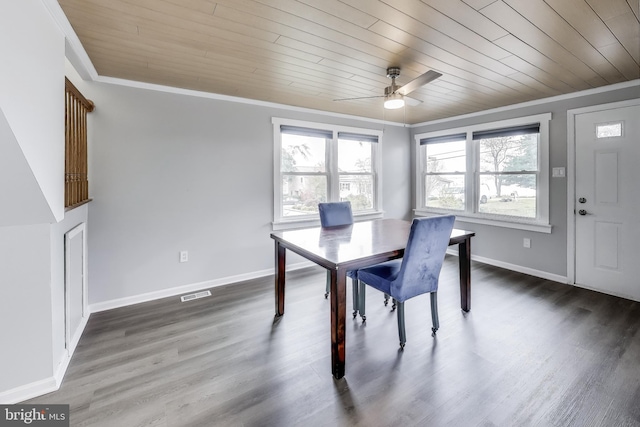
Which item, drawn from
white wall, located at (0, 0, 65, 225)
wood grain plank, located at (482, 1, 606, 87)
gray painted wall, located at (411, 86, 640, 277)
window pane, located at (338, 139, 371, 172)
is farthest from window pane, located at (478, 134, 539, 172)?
white wall, located at (0, 0, 65, 225)

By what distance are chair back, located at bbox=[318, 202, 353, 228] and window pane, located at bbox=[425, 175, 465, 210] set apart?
229 cm

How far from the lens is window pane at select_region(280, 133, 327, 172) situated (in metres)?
3.93

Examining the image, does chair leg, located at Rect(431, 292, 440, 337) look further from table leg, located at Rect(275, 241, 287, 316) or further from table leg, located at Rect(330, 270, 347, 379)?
table leg, located at Rect(275, 241, 287, 316)

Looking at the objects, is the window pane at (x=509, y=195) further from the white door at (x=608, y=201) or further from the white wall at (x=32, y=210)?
the white wall at (x=32, y=210)

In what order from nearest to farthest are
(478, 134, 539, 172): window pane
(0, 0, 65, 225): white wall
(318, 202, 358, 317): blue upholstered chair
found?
(0, 0, 65, 225): white wall < (318, 202, 358, 317): blue upholstered chair < (478, 134, 539, 172): window pane

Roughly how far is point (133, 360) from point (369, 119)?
4.18m

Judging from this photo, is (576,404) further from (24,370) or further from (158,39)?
(158,39)

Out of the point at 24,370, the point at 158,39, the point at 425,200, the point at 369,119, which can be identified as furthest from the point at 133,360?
the point at 425,200

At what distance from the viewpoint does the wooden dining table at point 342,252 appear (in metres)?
1.83

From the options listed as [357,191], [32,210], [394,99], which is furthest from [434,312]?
[32,210]

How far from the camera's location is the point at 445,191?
15.8ft

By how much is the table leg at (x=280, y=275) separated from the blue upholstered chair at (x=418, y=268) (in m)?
0.78

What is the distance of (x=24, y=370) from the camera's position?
1633mm

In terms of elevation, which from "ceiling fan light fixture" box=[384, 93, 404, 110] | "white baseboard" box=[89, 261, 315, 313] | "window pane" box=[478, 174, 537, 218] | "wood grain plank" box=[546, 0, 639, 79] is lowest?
"white baseboard" box=[89, 261, 315, 313]
